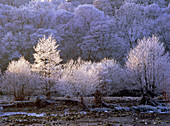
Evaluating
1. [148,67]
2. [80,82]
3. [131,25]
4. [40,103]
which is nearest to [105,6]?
[131,25]

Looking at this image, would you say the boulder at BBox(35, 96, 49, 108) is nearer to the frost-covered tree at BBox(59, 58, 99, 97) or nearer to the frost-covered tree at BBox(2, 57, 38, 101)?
the frost-covered tree at BBox(59, 58, 99, 97)

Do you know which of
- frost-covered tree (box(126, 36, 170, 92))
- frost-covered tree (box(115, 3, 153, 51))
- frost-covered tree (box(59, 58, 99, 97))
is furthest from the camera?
frost-covered tree (box(115, 3, 153, 51))

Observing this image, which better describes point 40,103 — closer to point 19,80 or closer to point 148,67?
point 19,80

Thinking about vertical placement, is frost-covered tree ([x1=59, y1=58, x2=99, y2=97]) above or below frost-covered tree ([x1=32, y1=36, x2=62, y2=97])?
below

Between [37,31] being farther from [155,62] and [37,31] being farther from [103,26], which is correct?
[155,62]

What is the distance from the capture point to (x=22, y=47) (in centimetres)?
5744

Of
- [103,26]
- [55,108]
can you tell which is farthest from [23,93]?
[103,26]

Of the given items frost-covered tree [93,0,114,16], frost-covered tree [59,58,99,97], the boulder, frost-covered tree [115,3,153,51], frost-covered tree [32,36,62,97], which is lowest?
the boulder

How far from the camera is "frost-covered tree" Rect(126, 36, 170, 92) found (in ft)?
113

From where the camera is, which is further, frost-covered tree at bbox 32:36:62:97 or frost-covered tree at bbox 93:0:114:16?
frost-covered tree at bbox 93:0:114:16

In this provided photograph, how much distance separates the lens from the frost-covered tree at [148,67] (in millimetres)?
34438

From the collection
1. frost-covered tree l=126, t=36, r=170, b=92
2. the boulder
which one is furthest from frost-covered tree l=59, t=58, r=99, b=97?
frost-covered tree l=126, t=36, r=170, b=92

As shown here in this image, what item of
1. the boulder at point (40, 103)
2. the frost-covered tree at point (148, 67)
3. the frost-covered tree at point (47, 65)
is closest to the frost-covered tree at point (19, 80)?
the frost-covered tree at point (47, 65)

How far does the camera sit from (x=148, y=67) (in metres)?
34.9
